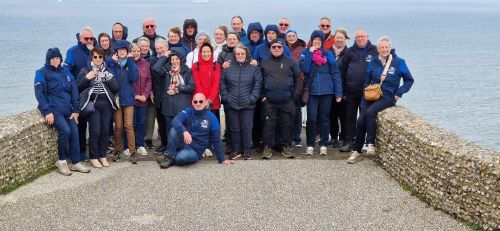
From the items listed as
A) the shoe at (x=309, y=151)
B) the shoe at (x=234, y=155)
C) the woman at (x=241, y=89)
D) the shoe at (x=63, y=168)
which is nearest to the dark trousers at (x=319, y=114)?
the shoe at (x=309, y=151)

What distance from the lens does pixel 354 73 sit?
11922mm

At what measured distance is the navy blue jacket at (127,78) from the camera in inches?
437

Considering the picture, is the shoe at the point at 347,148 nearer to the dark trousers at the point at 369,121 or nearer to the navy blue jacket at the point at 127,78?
the dark trousers at the point at 369,121

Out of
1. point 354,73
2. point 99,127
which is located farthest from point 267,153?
point 99,127

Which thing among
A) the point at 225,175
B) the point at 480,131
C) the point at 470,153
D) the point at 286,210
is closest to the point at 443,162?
the point at 470,153

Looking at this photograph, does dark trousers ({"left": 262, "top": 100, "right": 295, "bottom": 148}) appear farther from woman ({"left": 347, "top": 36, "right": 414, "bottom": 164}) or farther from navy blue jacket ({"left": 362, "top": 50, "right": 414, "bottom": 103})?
navy blue jacket ({"left": 362, "top": 50, "right": 414, "bottom": 103})

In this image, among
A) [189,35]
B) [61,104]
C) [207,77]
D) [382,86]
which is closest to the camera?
[61,104]

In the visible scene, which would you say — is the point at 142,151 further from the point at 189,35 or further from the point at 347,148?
the point at 347,148

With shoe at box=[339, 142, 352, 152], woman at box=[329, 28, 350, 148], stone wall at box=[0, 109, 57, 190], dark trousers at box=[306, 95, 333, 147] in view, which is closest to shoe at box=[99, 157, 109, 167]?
stone wall at box=[0, 109, 57, 190]

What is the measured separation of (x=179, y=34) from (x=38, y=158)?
Answer: 3.80 metres

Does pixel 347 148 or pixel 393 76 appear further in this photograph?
pixel 347 148

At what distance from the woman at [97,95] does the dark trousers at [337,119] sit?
4.72 meters

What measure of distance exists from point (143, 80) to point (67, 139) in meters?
1.90

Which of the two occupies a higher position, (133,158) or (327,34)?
(327,34)
